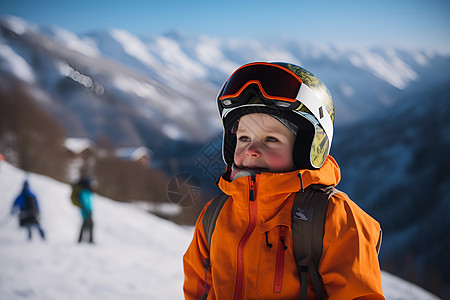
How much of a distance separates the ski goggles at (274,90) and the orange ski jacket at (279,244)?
0.81 feet

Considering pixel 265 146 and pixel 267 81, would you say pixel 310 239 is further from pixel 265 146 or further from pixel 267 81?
pixel 267 81

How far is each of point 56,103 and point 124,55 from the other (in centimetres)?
1652

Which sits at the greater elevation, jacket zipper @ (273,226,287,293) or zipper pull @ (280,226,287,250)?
zipper pull @ (280,226,287,250)

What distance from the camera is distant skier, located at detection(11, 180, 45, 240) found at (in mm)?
6008

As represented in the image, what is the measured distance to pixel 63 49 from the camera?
9.80 meters

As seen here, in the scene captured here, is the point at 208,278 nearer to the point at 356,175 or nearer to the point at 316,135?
the point at 316,135

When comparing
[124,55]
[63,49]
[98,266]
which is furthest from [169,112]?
[98,266]

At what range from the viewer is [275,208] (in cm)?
116

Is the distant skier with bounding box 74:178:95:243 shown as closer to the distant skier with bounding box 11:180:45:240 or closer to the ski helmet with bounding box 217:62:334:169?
the distant skier with bounding box 11:180:45:240

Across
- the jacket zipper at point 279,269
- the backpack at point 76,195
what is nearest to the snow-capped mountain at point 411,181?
the backpack at point 76,195

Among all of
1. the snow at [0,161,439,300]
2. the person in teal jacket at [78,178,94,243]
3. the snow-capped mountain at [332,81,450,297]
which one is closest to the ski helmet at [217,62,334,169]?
the snow at [0,161,439,300]

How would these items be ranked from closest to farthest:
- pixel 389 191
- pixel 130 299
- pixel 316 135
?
pixel 316 135, pixel 130 299, pixel 389 191

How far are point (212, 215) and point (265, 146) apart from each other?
15.7 inches

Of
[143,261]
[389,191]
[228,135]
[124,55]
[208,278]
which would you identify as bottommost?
[389,191]
